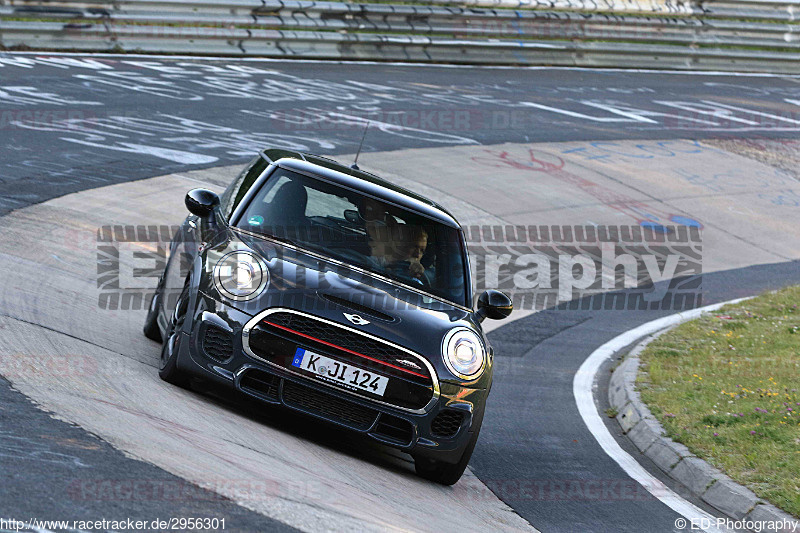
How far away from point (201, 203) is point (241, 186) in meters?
0.41

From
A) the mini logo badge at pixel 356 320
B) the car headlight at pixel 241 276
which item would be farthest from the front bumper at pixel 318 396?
the mini logo badge at pixel 356 320

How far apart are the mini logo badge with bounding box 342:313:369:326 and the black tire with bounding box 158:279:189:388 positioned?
99cm

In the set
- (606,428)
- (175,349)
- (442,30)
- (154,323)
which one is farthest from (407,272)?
(442,30)

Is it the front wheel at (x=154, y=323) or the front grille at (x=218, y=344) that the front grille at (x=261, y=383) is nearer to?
the front grille at (x=218, y=344)

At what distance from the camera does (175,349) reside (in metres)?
6.01

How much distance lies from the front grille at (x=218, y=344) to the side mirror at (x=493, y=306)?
1768 millimetres

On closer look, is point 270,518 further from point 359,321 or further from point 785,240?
point 785,240

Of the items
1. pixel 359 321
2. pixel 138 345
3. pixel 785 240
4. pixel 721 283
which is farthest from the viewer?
pixel 785 240

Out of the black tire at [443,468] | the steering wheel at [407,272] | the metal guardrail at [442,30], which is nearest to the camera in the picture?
the black tire at [443,468]

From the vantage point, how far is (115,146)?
1426 cm

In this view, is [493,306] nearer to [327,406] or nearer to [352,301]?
[352,301]

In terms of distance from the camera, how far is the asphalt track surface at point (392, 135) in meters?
4.75

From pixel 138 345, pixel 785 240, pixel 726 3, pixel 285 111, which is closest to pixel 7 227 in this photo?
pixel 138 345

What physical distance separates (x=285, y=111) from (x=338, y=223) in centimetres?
1149
